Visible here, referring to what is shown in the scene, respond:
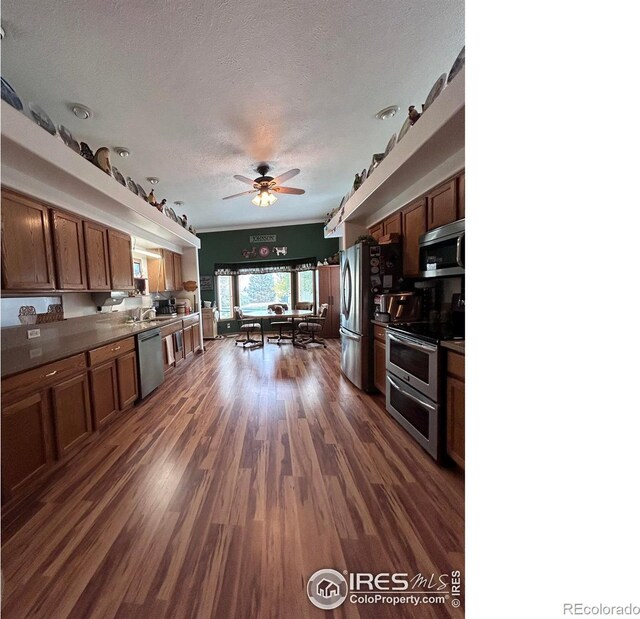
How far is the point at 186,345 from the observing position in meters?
4.65

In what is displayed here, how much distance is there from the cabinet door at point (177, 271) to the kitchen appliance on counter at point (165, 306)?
1.04 feet

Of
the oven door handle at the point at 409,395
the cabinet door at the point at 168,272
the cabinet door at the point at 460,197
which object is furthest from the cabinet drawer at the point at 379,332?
the cabinet door at the point at 168,272

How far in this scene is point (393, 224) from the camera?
297 centimetres

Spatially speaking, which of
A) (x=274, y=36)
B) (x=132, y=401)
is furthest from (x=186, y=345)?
(x=274, y=36)

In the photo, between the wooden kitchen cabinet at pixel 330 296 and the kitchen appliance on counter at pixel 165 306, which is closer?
the kitchen appliance on counter at pixel 165 306

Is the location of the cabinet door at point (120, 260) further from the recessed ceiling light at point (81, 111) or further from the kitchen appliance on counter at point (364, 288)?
the kitchen appliance on counter at point (364, 288)

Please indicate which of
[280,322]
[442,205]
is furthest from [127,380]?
[280,322]

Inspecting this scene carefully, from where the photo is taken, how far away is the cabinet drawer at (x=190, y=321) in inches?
185

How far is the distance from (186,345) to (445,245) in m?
4.57

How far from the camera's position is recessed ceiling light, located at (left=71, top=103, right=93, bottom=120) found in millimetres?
2066

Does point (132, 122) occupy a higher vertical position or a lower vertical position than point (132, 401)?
higher
